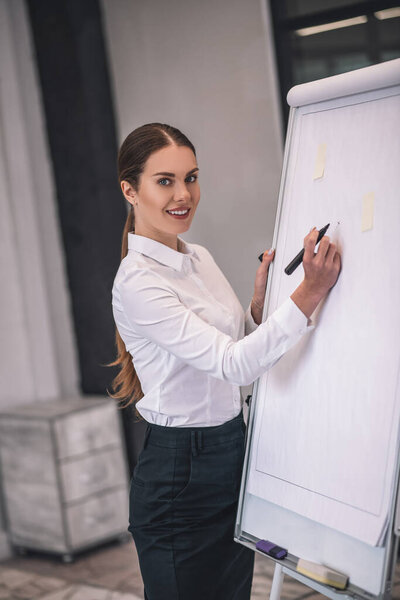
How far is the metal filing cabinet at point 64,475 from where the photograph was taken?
3.06 meters

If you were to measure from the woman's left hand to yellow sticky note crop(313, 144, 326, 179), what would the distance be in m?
0.20

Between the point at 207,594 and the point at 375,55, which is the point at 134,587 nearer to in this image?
the point at 207,594

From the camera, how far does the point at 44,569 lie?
3.10 metres

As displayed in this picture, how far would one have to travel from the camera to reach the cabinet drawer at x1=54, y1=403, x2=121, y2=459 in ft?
10.1

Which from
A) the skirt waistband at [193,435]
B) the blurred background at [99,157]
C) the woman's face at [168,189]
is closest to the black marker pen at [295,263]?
the woman's face at [168,189]

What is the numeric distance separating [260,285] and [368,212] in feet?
1.28

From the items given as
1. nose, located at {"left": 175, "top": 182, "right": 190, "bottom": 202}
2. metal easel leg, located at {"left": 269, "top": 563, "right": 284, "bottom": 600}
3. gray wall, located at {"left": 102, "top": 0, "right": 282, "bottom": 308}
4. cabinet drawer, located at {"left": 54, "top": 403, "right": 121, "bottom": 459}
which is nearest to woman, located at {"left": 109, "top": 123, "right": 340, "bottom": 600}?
nose, located at {"left": 175, "top": 182, "right": 190, "bottom": 202}

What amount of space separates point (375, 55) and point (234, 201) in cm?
78

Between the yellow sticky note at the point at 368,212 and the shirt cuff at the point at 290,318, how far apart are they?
0.19 meters

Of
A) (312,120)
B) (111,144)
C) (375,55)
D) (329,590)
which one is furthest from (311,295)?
(111,144)

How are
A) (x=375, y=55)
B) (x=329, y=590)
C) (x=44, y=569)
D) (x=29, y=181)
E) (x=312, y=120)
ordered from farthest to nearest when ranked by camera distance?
(x=29, y=181) < (x=44, y=569) < (x=375, y=55) < (x=312, y=120) < (x=329, y=590)

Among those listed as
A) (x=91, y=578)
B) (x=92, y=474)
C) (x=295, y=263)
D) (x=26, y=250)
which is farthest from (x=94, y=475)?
(x=295, y=263)

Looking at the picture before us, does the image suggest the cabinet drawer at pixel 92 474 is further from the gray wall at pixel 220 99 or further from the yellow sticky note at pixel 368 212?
the yellow sticky note at pixel 368 212

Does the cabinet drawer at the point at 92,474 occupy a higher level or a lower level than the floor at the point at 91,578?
higher
